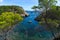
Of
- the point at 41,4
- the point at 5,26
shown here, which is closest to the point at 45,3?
the point at 41,4

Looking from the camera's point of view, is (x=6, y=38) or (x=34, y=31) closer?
(x=6, y=38)

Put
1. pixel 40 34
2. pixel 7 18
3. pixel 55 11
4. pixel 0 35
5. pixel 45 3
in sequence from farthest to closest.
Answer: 1. pixel 40 34
2. pixel 55 11
3. pixel 7 18
4. pixel 0 35
5. pixel 45 3

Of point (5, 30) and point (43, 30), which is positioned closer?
point (5, 30)

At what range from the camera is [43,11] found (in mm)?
22781

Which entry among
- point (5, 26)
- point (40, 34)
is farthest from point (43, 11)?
point (40, 34)

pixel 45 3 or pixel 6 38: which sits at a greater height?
pixel 45 3

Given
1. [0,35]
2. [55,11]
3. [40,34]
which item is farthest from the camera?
[40,34]

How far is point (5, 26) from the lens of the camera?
23750 millimetres

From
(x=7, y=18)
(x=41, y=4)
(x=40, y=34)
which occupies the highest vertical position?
(x=41, y=4)

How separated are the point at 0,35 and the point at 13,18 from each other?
13.4ft

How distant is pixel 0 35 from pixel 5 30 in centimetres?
124

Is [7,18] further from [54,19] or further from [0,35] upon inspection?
[54,19]

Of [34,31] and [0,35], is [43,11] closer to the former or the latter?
[0,35]

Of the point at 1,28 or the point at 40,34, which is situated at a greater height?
the point at 1,28
